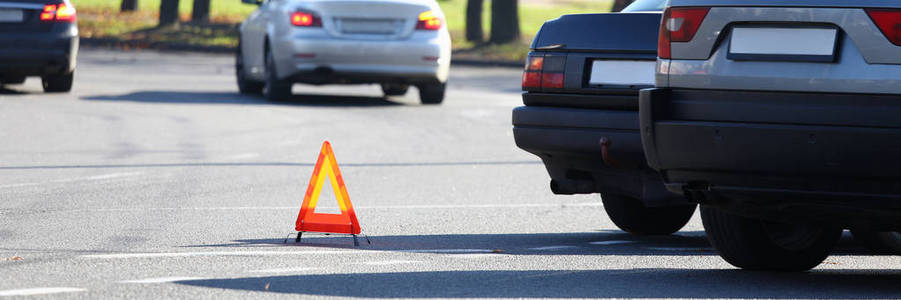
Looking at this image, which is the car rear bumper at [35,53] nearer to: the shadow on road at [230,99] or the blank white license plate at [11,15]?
the blank white license plate at [11,15]

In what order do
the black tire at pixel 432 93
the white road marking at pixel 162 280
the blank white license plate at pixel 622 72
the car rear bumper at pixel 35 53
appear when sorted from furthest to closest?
the black tire at pixel 432 93 → the car rear bumper at pixel 35 53 → the blank white license plate at pixel 622 72 → the white road marking at pixel 162 280

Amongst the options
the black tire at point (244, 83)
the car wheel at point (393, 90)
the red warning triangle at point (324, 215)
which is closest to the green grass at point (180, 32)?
the car wheel at point (393, 90)

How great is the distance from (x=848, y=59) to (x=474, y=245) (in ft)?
8.15

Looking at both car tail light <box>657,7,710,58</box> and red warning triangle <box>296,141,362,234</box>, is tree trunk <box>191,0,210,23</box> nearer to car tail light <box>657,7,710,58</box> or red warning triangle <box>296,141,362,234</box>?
red warning triangle <box>296,141,362,234</box>

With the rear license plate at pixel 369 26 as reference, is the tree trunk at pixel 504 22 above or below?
below

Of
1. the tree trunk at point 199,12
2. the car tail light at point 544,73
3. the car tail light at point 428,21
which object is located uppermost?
the car tail light at point 544,73

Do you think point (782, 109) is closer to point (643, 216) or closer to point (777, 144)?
point (777, 144)

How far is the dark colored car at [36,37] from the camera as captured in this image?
18266mm

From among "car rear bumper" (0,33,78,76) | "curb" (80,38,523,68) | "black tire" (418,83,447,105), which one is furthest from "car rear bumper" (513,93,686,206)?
"curb" (80,38,523,68)

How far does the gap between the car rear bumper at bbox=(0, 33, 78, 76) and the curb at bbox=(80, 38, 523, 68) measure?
A: 14269mm

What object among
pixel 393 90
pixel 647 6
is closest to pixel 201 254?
pixel 647 6

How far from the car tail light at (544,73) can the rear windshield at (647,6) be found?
0.55 meters

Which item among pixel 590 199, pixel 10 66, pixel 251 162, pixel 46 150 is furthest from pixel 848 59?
pixel 10 66

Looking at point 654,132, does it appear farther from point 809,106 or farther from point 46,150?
point 46,150
